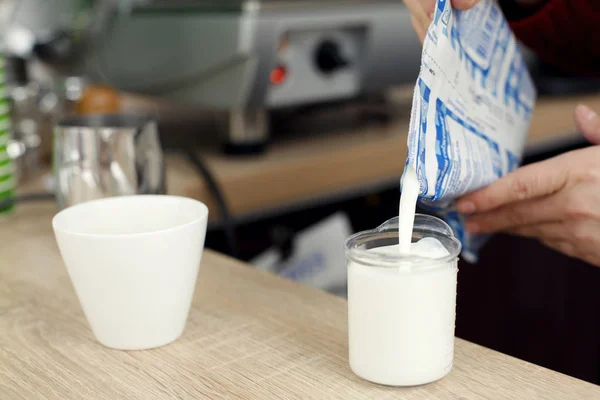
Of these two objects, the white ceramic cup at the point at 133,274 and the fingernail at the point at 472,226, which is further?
the fingernail at the point at 472,226

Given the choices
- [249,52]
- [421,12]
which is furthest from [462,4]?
[249,52]

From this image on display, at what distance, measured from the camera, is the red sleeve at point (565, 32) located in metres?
0.65

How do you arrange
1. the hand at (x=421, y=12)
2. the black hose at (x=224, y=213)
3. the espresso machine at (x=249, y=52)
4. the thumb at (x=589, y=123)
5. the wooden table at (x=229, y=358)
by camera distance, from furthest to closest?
the espresso machine at (x=249, y=52)
the black hose at (x=224, y=213)
the thumb at (x=589, y=123)
the hand at (x=421, y=12)
the wooden table at (x=229, y=358)

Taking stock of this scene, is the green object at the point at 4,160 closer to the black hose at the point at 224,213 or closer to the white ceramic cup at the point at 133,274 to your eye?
the black hose at the point at 224,213

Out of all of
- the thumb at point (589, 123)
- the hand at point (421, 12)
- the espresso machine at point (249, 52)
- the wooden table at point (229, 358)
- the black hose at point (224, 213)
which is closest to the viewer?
the wooden table at point (229, 358)

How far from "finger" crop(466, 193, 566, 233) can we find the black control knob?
42 cm

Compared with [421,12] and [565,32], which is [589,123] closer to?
[565,32]

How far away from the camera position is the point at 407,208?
47 cm

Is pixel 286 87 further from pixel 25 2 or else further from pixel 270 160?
pixel 25 2

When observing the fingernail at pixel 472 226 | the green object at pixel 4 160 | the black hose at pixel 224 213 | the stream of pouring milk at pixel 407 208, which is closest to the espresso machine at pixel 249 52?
the black hose at pixel 224 213

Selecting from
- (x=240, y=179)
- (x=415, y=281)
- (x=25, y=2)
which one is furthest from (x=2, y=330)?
(x=25, y=2)

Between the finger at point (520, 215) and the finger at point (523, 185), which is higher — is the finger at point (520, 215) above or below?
below

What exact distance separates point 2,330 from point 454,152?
37 cm

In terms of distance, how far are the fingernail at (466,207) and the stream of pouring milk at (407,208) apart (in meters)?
0.21
